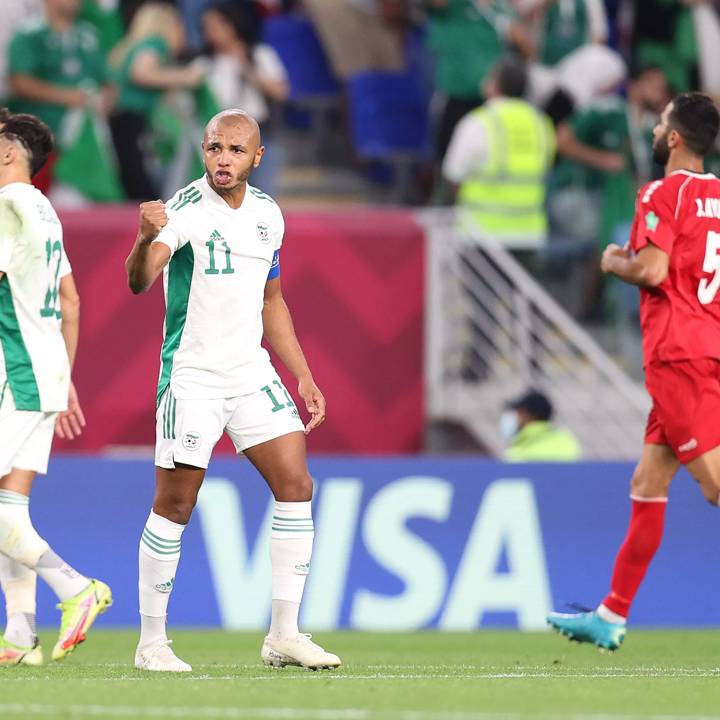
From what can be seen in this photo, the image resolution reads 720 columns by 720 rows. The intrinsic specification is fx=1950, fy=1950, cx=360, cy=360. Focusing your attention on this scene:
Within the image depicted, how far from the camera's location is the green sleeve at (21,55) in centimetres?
1394

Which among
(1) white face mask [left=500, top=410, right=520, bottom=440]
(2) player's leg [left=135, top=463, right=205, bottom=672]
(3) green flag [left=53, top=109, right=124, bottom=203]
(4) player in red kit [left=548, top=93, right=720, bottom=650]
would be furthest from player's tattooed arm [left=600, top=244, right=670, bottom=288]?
(3) green flag [left=53, top=109, right=124, bottom=203]

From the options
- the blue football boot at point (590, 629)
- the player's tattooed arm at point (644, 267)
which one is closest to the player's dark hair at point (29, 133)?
the player's tattooed arm at point (644, 267)

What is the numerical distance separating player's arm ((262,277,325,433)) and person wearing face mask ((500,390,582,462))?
4.43 m

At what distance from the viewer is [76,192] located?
14180mm

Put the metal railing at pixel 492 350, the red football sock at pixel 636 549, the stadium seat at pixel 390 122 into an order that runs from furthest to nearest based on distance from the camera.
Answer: the stadium seat at pixel 390 122
the metal railing at pixel 492 350
the red football sock at pixel 636 549

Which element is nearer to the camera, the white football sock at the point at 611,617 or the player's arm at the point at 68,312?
the player's arm at the point at 68,312

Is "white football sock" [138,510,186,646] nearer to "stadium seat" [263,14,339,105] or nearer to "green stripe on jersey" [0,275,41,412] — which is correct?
"green stripe on jersey" [0,275,41,412]

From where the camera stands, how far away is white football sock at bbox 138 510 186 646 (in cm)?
761

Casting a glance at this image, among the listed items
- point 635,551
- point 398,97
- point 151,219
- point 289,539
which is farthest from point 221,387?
point 398,97

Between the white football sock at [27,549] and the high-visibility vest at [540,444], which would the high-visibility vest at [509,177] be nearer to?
the high-visibility vest at [540,444]

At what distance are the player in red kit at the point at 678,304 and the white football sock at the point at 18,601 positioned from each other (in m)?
2.70

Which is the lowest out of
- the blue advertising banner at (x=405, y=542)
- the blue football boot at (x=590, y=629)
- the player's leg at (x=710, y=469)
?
the blue advertising banner at (x=405, y=542)

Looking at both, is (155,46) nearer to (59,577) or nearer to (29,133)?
(29,133)

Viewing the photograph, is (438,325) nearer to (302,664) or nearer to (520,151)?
(520,151)
